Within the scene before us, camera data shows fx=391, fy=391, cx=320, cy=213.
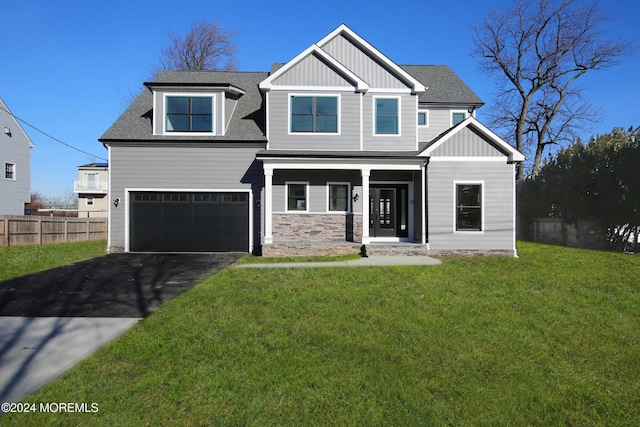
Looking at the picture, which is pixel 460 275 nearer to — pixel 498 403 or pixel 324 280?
pixel 324 280

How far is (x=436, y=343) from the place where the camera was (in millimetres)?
5055

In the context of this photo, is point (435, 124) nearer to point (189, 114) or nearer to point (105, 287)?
point (189, 114)

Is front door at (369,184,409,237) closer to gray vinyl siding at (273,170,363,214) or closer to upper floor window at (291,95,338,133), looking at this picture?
gray vinyl siding at (273,170,363,214)

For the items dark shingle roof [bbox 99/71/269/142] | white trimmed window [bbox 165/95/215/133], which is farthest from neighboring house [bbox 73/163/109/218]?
white trimmed window [bbox 165/95/215/133]

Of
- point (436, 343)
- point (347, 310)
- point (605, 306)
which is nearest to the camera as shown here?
point (436, 343)

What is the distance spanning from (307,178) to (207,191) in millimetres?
3754

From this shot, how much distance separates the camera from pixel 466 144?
43.1ft

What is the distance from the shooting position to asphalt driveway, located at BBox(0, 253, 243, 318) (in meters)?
6.79

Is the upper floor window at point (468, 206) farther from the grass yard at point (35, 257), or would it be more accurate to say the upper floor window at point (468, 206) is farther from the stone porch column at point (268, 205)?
the grass yard at point (35, 257)

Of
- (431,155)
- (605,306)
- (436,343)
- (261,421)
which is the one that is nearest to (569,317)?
(605,306)

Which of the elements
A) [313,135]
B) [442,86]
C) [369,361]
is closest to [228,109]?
[313,135]

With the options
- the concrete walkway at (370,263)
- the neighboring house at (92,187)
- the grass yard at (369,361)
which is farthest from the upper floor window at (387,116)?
the neighboring house at (92,187)

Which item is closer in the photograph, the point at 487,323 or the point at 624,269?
the point at 487,323

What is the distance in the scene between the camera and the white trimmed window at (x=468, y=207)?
13.2 meters
